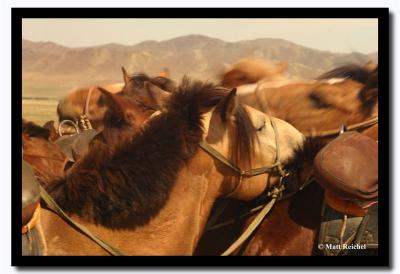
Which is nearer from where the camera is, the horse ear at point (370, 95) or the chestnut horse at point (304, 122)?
the chestnut horse at point (304, 122)

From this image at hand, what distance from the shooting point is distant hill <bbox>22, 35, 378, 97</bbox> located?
3725 millimetres

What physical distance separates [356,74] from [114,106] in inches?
60.3

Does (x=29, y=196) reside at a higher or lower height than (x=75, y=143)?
lower

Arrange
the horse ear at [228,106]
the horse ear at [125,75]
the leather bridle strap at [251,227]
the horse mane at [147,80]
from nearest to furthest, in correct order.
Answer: the horse ear at [228,106] → the leather bridle strap at [251,227] → the horse mane at [147,80] → the horse ear at [125,75]

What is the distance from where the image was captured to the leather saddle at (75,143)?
3.74 meters

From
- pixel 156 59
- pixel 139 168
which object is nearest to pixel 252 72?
pixel 156 59

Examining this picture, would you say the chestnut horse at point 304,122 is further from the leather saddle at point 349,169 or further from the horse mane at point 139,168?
the horse mane at point 139,168

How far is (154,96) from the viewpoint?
335 centimetres

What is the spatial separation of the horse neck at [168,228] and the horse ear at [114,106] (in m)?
0.74

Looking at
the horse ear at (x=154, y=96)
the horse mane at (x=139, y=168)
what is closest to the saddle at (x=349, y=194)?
the horse mane at (x=139, y=168)

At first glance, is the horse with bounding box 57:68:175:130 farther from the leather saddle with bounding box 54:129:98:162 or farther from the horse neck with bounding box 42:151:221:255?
the horse neck with bounding box 42:151:221:255

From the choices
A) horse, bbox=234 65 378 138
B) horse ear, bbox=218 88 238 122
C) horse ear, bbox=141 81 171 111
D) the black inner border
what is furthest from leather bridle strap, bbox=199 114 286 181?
the black inner border

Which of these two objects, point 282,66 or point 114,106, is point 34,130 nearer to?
point 114,106

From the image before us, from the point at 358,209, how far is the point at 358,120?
625 millimetres
